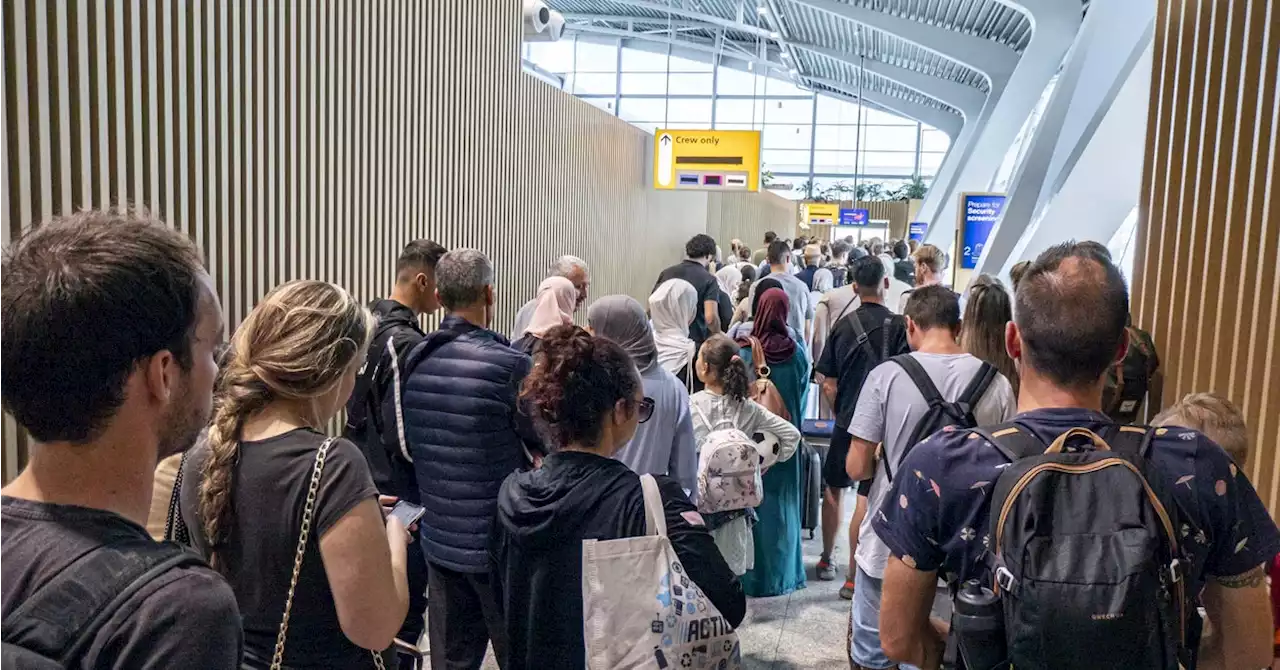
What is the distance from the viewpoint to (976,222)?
9195 mm

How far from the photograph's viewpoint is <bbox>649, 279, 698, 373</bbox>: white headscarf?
520 centimetres

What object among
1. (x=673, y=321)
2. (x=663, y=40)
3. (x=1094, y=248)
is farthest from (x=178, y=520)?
(x=663, y=40)

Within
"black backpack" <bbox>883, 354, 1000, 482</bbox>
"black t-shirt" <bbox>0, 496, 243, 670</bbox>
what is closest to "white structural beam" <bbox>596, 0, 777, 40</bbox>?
"black backpack" <bbox>883, 354, 1000, 482</bbox>

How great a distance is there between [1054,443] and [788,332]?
4239mm

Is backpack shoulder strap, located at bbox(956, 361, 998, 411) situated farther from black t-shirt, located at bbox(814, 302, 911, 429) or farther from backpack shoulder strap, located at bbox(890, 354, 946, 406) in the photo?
black t-shirt, located at bbox(814, 302, 911, 429)

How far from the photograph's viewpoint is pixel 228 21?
4.34 m

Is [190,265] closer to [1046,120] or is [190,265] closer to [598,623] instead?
[598,623]

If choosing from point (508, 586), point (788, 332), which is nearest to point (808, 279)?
point (788, 332)

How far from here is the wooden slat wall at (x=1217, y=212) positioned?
3111 mm

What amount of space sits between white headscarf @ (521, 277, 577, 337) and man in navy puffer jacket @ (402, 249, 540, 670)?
5.02 ft

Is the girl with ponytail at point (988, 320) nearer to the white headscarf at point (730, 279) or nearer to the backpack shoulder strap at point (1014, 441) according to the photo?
the backpack shoulder strap at point (1014, 441)

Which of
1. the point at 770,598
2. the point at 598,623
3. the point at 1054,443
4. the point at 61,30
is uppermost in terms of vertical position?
the point at 61,30

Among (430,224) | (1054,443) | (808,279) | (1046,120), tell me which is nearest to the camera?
(1054,443)

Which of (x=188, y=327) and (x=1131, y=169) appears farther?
(x=1131, y=169)
